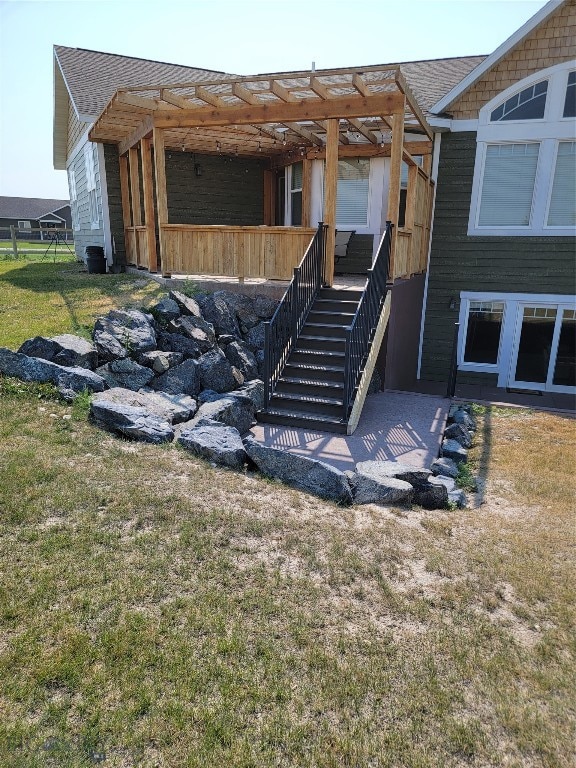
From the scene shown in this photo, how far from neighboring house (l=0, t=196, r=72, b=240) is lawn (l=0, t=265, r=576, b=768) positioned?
5612cm

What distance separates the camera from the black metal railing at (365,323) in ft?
20.1

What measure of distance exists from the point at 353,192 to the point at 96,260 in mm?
6479

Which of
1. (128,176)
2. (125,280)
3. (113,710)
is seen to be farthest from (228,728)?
(128,176)

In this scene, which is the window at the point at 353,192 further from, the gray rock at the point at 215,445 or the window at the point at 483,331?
the gray rock at the point at 215,445

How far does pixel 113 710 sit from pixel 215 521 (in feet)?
5.23

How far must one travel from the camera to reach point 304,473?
15.5ft

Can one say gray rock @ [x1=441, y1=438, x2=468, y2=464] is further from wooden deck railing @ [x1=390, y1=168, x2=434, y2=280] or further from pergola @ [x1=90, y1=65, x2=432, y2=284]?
pergola @ [x1=90, y1=65, x2=432, y2=284]

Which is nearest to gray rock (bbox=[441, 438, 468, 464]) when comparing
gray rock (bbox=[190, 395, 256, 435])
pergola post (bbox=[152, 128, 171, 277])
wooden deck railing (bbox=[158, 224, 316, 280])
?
gray rock (bbox=[190, 395, 256, 435])

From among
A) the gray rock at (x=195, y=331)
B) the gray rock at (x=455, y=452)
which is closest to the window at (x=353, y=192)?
the gray rock at (x=195, y=331)

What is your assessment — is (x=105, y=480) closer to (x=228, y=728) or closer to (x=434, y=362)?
(x=228, y=728)

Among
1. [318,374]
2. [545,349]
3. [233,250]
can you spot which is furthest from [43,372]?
[545,349]

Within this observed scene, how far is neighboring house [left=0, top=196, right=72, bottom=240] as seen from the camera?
53438 mm

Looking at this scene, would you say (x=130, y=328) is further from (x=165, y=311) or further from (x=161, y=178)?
(x=161, y=178)

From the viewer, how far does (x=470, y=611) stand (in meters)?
3.09
